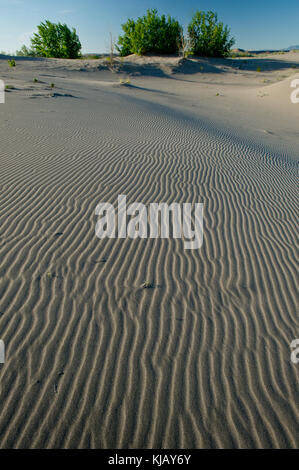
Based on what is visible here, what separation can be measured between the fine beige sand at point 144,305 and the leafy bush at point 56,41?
34.2 metres

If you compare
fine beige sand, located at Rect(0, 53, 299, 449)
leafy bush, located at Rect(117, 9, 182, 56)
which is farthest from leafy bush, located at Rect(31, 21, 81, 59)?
fine beige sand, located at Rect(0, 53, 299, 449)

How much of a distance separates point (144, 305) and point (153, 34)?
37552 millimetres

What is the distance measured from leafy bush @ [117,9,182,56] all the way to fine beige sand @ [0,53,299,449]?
31.0m

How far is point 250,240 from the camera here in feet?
16.3

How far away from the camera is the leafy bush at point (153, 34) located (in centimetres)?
3209

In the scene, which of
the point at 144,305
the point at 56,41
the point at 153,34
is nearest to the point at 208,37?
the point at 153,34

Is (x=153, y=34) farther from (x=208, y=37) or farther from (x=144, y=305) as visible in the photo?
(x=144, y=305)

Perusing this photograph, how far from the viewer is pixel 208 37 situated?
109ft

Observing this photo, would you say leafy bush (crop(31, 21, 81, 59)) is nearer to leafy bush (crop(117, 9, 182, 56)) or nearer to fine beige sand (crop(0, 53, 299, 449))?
leafy bush (crop(117, 9, 182, 56))

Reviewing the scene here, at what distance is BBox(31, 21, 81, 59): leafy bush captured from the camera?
3425cm

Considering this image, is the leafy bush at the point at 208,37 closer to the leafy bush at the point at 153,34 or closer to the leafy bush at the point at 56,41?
the leafy bush at the point at 153,34

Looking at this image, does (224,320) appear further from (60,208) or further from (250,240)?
(60,208)

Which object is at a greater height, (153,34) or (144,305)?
(153,34)
